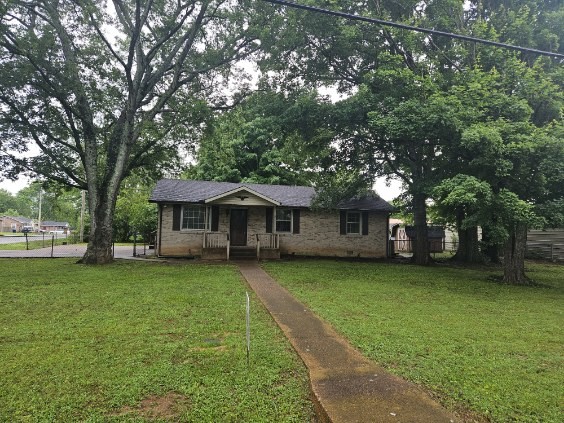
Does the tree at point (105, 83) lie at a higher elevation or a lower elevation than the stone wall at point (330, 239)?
higher

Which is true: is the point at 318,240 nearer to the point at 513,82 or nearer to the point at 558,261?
the point at 513,82

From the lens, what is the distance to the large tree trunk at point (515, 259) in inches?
441

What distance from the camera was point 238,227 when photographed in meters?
17.6

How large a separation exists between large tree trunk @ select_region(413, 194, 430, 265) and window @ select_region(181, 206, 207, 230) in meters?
10.4

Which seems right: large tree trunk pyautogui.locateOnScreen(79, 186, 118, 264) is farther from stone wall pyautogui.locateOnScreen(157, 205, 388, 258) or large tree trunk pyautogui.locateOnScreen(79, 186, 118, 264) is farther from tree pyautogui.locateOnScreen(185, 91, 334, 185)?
tree pyautogui.locateOnScreen(185, 91, 334, 185)

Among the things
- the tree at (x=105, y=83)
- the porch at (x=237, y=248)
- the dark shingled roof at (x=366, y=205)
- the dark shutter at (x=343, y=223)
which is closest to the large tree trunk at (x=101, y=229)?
the tree at (x=105, y=83)

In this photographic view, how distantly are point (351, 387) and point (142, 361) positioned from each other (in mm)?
2567

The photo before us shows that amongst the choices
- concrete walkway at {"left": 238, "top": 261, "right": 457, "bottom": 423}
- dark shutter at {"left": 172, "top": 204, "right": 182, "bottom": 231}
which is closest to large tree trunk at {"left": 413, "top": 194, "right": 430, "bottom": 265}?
dark shutter at {"left": 172, "top": 204, "right": 182, "bottom": 231}

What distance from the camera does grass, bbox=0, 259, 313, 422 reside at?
10.4 feet

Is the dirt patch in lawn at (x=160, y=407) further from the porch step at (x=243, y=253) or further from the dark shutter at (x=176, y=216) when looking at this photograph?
the dark shutter at (x=176, y=216)

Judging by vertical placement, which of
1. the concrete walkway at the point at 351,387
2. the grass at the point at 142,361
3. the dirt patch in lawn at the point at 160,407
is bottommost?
the dirt patch in lawn at the point at 160,407

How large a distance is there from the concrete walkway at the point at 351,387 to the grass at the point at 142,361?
197 mm

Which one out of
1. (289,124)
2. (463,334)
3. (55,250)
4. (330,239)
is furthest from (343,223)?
(55,250)

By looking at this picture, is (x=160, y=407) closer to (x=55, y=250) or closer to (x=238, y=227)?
(x=238, y=227)
